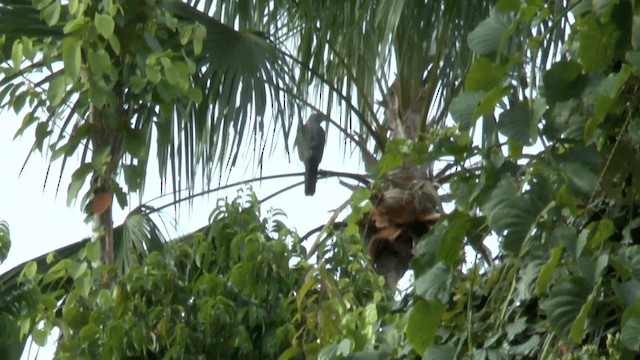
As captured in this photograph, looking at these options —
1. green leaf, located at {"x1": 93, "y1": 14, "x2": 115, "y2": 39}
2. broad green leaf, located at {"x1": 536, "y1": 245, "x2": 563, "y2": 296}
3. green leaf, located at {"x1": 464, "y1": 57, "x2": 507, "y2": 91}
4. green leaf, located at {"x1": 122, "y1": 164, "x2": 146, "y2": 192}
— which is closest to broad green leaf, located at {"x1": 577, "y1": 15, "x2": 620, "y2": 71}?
green leaf, located at {"x1": 464, "y1": 57, "x2": 507, "y2": 91}

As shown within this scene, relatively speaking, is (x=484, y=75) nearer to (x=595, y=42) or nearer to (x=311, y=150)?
(x=595, y=42)

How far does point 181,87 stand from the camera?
10.1 ft

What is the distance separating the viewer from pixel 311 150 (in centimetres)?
554

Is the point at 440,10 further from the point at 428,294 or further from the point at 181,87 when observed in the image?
the point at 428,294

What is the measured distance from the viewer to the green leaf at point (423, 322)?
7.13 feet

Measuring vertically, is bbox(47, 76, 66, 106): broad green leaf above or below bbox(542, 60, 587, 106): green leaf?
above

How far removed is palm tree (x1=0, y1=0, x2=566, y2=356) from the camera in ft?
10.1

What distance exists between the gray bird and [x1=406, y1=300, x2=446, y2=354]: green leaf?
3.20m

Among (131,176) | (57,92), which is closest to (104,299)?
(131,176)

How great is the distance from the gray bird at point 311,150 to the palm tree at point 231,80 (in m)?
0.07

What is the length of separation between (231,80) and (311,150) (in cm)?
60

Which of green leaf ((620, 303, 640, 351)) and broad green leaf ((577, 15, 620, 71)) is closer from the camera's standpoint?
green leaf ((620, 303, 640, 351))

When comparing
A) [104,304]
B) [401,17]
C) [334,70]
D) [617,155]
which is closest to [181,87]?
[104,304]

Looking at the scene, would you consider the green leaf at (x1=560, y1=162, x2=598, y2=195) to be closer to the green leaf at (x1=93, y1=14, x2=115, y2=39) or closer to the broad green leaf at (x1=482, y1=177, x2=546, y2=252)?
the broad green leaf at (x1=482, y1=177, x2=546, y2=252)
